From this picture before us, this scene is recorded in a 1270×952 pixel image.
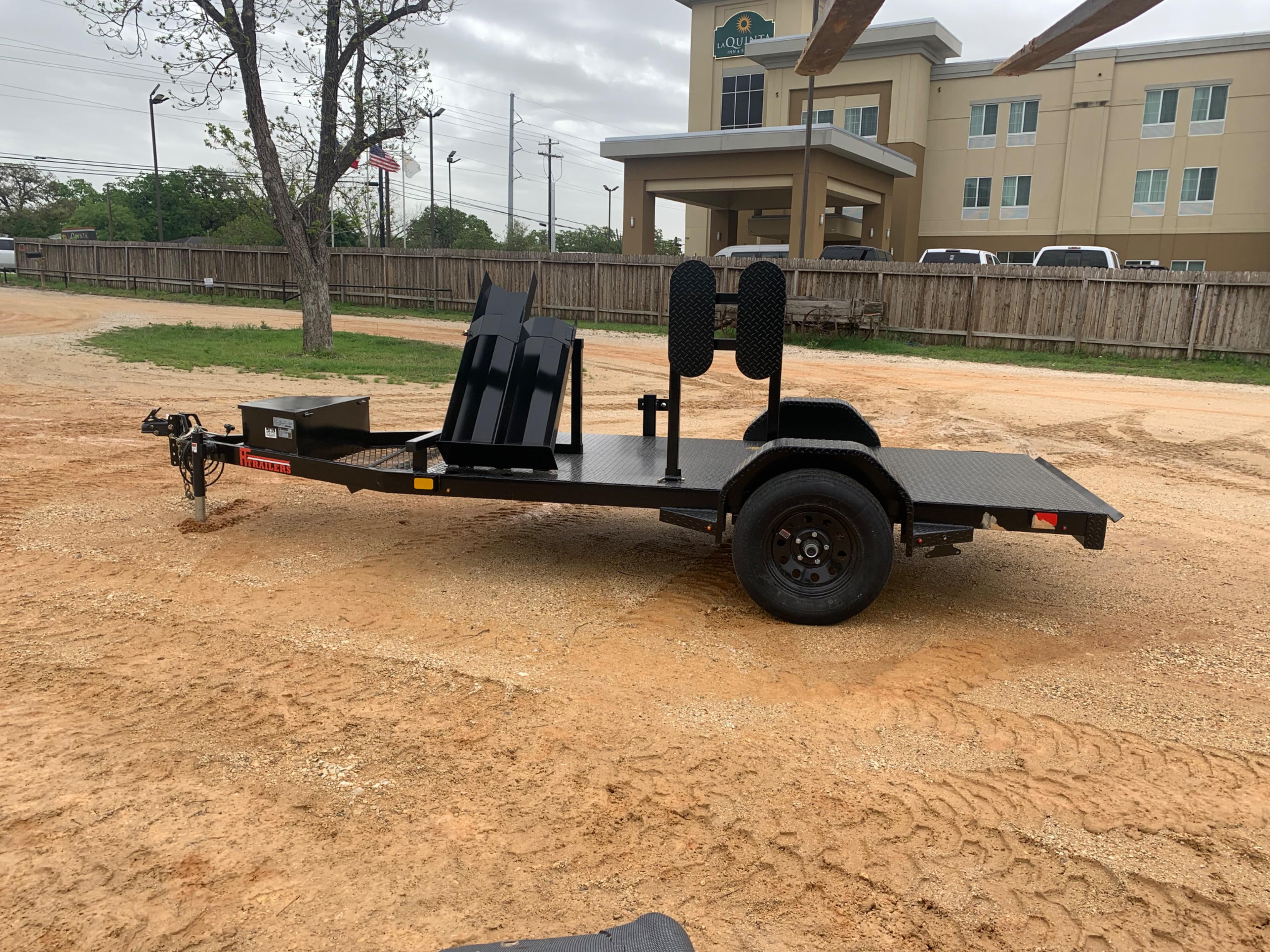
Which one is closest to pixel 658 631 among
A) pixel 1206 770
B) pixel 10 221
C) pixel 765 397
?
pixel 1206 770

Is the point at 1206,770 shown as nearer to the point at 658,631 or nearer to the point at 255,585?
the point at 658,631

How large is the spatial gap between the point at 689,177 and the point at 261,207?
1588 cm

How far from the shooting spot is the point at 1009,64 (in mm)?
4516

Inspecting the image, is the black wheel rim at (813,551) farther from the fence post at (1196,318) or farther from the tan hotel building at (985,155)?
the tan hotel building at (985,155)

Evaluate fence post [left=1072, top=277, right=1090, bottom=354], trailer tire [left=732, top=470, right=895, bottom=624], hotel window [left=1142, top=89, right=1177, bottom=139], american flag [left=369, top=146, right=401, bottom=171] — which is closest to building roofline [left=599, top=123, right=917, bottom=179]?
american flag [left=369, top=146, right=401, bottom=171]

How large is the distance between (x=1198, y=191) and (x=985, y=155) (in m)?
8.09

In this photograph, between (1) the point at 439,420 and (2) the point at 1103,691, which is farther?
(1) the point at 439,420

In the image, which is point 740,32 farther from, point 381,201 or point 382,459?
point 382,459

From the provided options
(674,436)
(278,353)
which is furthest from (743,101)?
(674,436)

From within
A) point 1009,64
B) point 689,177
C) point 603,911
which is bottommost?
point 603,911

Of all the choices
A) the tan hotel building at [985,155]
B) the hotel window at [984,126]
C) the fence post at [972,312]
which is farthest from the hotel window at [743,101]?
the fence post at [972,312]

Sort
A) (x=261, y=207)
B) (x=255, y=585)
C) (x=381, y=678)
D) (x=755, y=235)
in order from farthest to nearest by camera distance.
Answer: (x=755, y=235) → (x=261, y=207) → (x=255, y=585) → (x=381, y=678)

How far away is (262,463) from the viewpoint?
6078 millimetres

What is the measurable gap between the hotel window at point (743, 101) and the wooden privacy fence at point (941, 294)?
19390 millimetres
